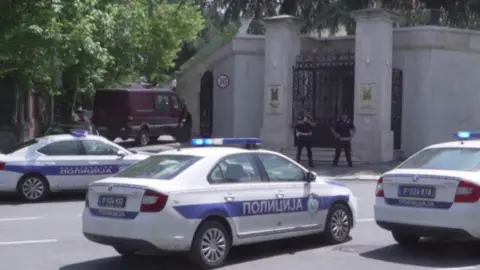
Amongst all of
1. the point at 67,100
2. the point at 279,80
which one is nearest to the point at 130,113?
the point at 67,100

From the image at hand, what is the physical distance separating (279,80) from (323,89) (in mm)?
1572

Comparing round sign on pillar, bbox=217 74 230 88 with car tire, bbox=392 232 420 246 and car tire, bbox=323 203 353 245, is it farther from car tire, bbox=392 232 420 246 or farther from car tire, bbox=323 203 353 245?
car tire, bbox=392 232 420 246

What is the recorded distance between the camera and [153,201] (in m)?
9.05

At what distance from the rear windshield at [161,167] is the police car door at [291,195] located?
1.11 m

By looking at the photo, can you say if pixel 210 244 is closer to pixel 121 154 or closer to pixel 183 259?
pixel 183 259

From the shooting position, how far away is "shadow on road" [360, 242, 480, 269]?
392 inches

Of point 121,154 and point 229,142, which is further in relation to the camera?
point 121,154

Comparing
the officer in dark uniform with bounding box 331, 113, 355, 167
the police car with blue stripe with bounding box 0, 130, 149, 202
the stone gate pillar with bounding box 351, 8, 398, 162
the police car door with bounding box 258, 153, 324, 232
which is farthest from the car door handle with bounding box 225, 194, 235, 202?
the stone gate pillar with bounding box 351, 8, 398, 162

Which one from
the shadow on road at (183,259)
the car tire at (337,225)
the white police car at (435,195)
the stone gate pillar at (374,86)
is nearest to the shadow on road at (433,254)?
the white police car at (435,195)

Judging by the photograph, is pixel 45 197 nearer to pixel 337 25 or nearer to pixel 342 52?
pixel 342 52

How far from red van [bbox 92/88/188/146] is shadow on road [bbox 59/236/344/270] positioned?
64.2ft

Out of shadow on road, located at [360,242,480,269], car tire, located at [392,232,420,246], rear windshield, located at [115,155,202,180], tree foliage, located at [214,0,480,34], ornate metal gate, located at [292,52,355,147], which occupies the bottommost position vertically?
shadow on road, located at [360,242,480,269]

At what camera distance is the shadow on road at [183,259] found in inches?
385

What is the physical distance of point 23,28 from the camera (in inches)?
734
